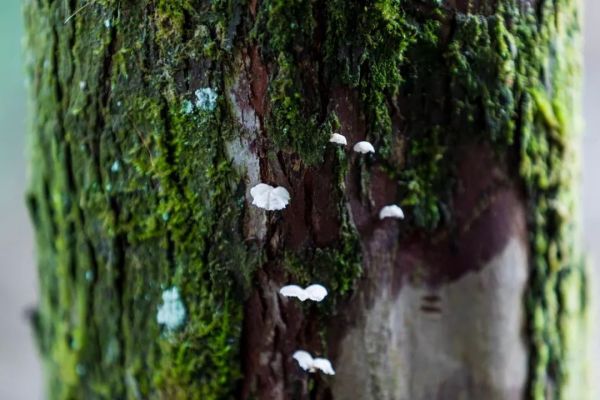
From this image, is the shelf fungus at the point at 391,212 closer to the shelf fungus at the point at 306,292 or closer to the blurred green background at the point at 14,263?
the shelf fungus at the point at 306,292

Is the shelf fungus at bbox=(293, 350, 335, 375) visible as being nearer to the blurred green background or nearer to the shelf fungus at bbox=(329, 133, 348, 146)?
the shelf fungus at bbox=(329, 133, 348, 146)

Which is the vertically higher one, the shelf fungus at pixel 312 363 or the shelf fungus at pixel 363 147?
the shelf fungus at pixel 363 147

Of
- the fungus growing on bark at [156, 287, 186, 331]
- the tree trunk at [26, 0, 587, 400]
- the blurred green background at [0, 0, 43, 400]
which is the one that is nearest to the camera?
the tree trunk at [26, 0, 587, 400]

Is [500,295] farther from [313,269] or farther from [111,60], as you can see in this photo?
[111,60]

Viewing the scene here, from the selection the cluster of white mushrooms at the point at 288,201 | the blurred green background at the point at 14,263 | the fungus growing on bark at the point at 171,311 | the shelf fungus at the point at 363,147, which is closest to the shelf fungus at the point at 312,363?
the cluster of white mushrooms at the point at 288,201

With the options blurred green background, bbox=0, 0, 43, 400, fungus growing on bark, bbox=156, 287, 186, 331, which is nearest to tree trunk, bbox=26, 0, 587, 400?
fungus growing on bark, bbox=156, 287, 186, 331
